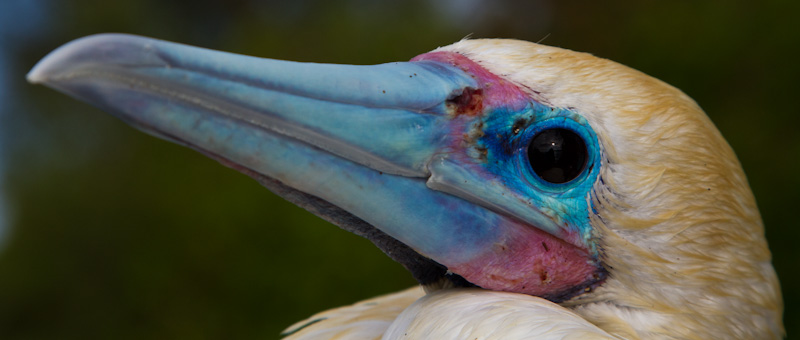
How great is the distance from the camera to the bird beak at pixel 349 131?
0.90 m

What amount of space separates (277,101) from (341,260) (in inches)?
117

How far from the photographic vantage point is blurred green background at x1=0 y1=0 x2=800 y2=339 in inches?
135

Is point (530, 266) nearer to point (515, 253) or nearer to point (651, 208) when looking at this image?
point (515, 253)

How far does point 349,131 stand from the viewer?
3.26 feet

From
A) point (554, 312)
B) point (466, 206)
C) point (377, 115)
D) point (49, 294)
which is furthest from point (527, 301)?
point (49, 294)

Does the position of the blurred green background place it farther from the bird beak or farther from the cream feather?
the bird beak

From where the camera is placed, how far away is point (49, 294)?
16.6ft

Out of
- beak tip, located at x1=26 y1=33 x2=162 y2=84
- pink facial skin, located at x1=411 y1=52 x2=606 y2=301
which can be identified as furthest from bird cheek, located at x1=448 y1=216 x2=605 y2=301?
beak tip, located at x1=26 y1=33 x2=162 y2=84

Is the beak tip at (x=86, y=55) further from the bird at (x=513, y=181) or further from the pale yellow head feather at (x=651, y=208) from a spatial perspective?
the pale yellow head feather at (x=651, y=208)

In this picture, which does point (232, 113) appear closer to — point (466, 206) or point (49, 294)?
point (466, 206)

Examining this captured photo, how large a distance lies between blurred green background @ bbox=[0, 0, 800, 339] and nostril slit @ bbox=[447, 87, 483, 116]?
271 centimetres

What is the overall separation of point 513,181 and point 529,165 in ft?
0.11

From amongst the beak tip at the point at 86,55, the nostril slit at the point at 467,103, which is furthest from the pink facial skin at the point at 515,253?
the beak tip at the point at 86,55

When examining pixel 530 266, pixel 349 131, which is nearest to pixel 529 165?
pixel 530 266
